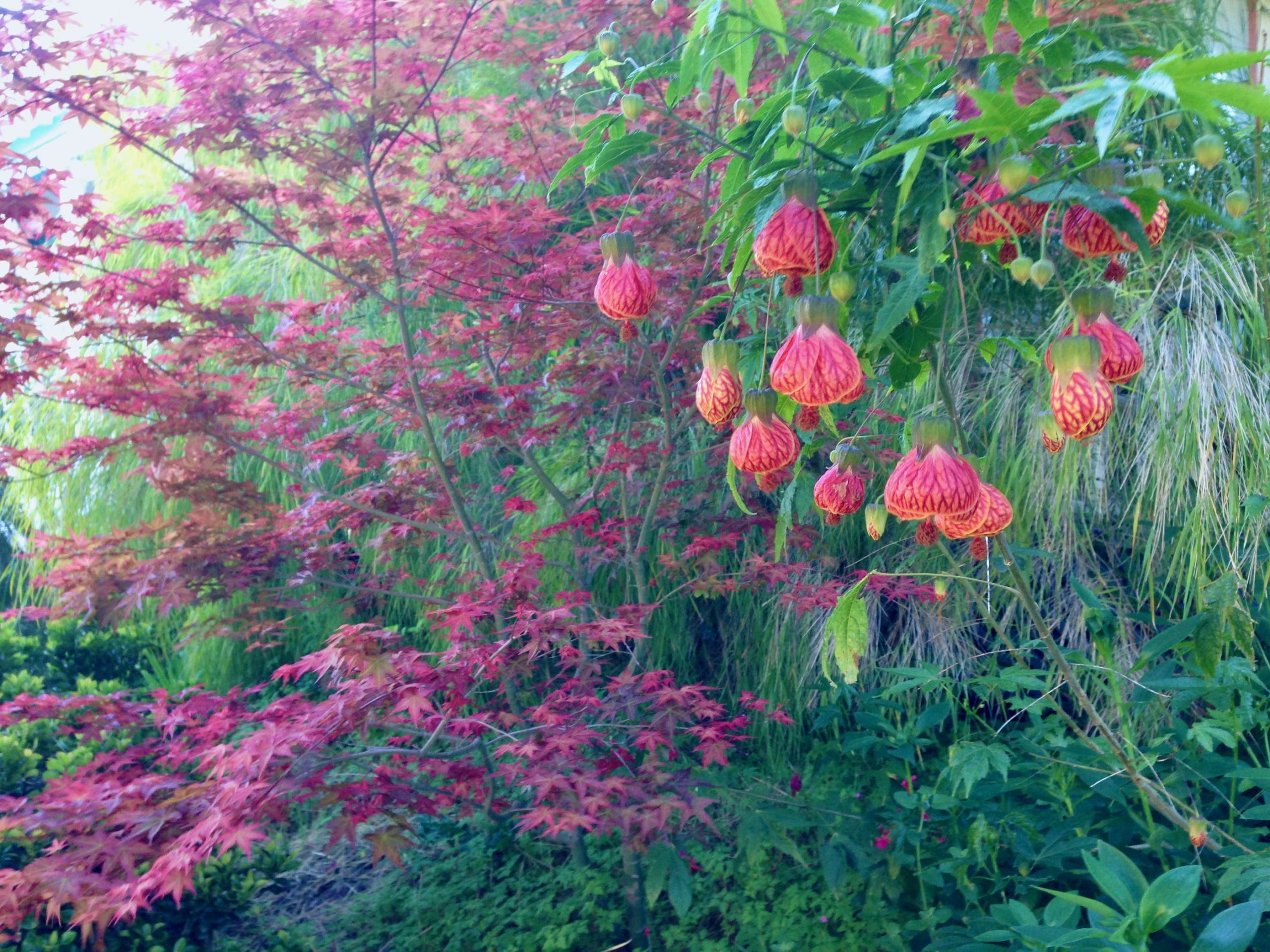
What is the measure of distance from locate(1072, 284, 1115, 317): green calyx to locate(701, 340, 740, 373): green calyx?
0.32m

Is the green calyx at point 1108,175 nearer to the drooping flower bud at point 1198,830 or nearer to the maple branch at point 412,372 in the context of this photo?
the drooping flower bud at point 1198,830

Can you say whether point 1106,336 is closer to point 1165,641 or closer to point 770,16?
point 770,16

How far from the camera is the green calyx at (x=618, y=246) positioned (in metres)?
0.99

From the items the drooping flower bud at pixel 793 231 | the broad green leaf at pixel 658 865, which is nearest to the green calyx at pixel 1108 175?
the drooping flower bud at pixel 793 231

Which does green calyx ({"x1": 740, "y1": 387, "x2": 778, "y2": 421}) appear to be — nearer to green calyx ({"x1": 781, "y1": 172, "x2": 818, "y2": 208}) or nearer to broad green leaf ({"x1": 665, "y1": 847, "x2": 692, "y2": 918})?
green calyx ({"x1": 781, "y1": 172, "x2": 818, "y2": 208})

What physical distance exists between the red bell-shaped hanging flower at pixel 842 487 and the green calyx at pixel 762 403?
11cm

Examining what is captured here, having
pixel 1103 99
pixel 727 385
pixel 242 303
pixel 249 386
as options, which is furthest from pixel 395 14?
pixel 1103 99

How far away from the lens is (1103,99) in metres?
0.56

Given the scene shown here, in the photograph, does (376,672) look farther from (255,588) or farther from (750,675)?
(750,675)

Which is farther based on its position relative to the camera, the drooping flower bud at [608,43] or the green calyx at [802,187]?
the drooping flower bud at [608,43]

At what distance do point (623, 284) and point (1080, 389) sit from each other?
48cm

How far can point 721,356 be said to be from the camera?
92 centimetres

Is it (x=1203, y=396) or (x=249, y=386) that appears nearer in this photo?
(x=1203, y=396)

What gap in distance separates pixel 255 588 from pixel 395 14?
4.98 feet
